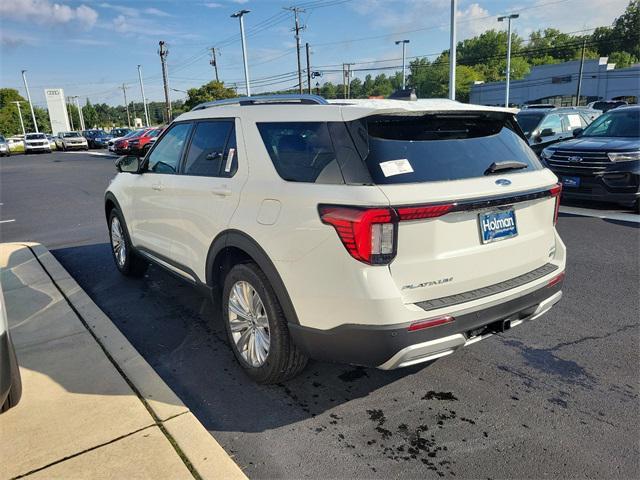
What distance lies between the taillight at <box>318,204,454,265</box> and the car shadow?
113 cm

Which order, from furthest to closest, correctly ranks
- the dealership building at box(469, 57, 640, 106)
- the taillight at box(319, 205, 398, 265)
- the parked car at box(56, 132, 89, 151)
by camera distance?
the dealership building at box(469, 57, 640, 106), the parked car at box(56, 132, 89, 151), the taillight at box(319, 205, 398, 265)

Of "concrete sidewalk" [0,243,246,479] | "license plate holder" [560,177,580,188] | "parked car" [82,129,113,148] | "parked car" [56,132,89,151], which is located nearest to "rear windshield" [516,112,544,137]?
"license plate holder" [560,177,580,188]

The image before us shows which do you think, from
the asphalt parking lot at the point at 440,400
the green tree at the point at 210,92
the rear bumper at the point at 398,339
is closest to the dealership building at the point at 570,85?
the green tree at the point at 210,92

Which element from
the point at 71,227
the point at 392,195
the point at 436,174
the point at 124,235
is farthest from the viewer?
the point at 71,227

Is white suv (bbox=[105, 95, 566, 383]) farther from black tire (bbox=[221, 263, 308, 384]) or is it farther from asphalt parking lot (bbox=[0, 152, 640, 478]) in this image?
asphalt parking lot (bbox=[0, 152, 640, 478])

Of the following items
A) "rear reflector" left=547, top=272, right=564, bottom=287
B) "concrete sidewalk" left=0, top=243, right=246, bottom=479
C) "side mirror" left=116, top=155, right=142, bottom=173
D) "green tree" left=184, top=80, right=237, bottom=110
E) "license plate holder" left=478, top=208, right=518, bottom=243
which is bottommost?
"concrete sidewalk" left=0, top=243, right=246, bottom=479

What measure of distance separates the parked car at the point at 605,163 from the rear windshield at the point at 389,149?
5.92 metres

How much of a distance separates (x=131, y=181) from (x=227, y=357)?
87.7 inches

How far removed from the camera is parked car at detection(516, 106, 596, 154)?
11.2 meters

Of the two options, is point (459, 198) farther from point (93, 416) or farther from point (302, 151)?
point (93, 416)

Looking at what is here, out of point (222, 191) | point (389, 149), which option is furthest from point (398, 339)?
point (222, 191)

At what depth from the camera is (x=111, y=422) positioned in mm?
2775

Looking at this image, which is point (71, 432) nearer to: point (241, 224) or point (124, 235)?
point (241, 224)

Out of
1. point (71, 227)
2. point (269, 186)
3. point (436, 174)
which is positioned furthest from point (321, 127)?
point (71, 227)
